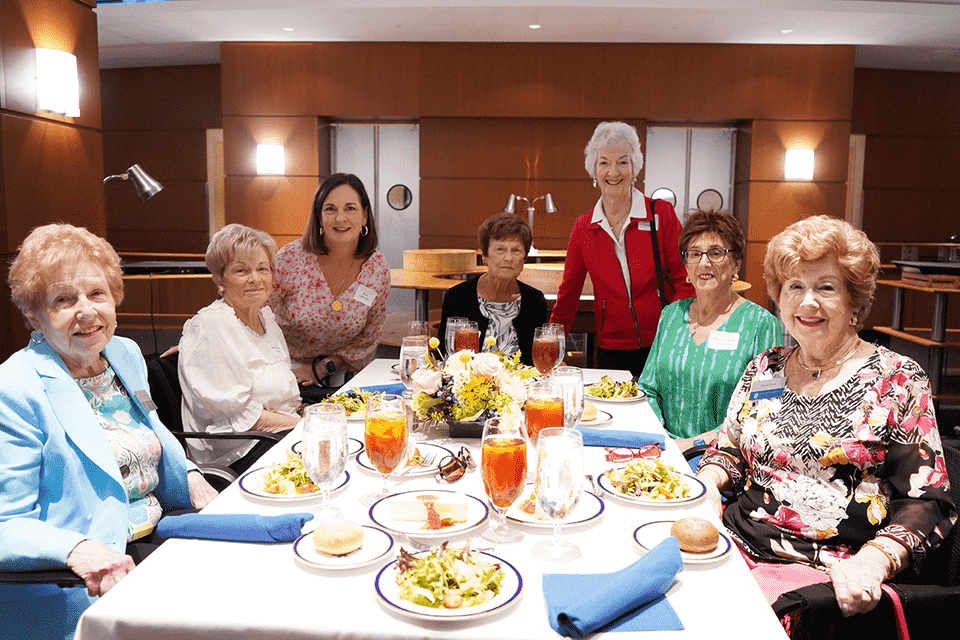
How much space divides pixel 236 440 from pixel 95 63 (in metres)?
3.08

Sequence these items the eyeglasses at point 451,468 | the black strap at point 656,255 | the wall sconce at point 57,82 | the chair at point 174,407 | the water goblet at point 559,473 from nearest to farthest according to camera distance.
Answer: the water goblet at point 559,473, the eyeglasses at point 451,468, the chair at point 174,407, the black strap at point 656,255, the wall sconce at point 57,82

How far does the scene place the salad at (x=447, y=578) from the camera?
3.45 ft

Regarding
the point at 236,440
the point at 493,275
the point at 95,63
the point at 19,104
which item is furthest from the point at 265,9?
the point at 236,440

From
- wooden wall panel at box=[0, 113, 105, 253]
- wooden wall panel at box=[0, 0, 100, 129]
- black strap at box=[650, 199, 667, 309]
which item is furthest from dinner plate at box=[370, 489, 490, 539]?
wooden wall panel at box=[0, 0, 100, 129]

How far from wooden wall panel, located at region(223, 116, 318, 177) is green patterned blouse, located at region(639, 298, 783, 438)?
6609 millimetres

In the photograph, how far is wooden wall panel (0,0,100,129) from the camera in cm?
365

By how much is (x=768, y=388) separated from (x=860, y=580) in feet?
1.82

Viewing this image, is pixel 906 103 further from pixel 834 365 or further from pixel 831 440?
pixel 831 440

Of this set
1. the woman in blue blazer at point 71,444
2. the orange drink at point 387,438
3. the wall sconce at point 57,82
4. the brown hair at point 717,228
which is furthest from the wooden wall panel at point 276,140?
the orange drink at point 387,438

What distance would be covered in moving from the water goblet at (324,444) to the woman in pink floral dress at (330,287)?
202 centimetres

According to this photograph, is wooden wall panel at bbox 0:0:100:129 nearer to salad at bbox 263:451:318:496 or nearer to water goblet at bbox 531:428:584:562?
salad at bbox 263:451:318:496

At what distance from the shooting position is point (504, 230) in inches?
125

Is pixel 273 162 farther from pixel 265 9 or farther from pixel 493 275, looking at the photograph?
pixel 493 275

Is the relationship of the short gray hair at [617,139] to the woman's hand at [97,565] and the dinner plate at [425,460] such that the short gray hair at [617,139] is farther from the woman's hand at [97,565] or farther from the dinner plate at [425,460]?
the woman's hand at [97,565]
